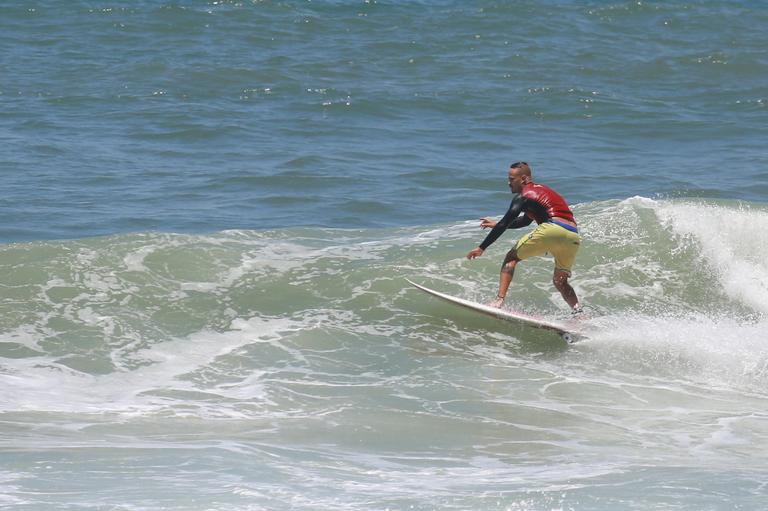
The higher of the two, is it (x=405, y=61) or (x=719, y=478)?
(x=405, y=61)

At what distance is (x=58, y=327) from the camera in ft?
33.6

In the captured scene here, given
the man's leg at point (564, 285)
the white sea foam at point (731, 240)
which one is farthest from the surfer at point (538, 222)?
the white sea foam at point (731, 240)

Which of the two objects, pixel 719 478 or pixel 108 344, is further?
pixel 108 344

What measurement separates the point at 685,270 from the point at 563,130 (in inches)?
318

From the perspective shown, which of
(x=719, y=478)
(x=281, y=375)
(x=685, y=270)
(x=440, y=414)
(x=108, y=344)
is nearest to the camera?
(x=719, y=478)

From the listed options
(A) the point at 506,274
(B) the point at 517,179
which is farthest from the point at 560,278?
(B) the point at 517,179

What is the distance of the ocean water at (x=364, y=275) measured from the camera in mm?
6906

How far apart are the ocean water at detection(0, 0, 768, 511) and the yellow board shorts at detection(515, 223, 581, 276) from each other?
0.64 m

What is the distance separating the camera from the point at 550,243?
997 cm

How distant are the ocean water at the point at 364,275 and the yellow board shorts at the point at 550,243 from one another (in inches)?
25.3

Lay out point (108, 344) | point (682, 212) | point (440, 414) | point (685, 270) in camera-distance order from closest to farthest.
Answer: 1. point (440, 414)
2. point (108, 344)
3. point (685, 270)
4. point (682, 212)

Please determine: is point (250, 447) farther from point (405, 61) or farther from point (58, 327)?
point (405, 61)

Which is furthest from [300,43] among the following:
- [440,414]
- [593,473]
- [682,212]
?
[593,473]

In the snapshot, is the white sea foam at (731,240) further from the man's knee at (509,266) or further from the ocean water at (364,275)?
the man's knee at (509,266)
